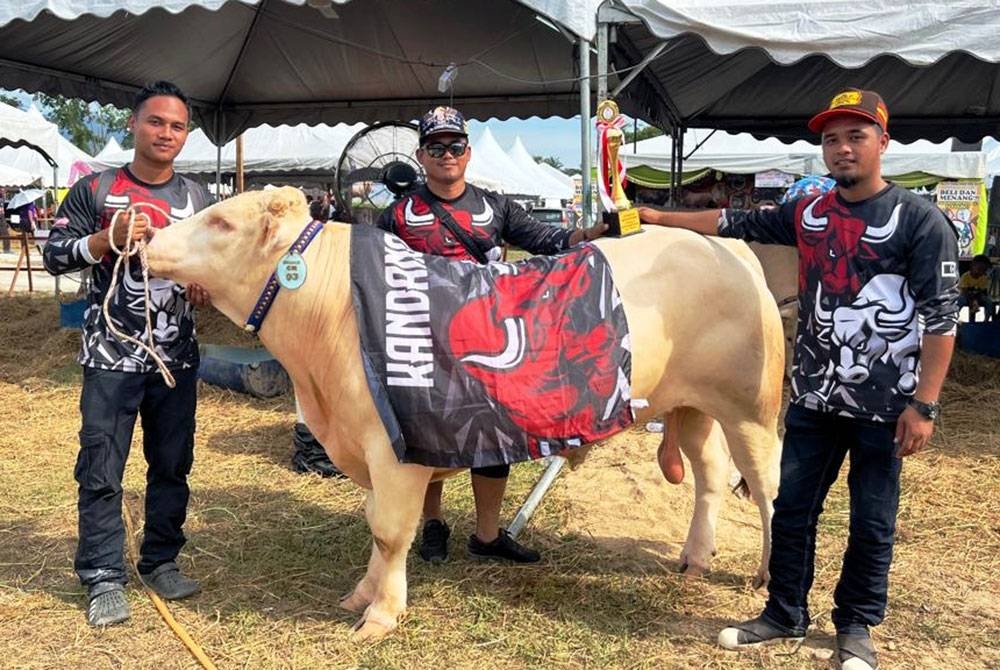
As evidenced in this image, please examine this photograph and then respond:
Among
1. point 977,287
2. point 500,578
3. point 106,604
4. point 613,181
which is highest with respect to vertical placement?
point 613,181

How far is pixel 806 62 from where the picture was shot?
859cm

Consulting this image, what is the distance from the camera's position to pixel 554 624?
3.20 m

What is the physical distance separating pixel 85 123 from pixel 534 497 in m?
67.9

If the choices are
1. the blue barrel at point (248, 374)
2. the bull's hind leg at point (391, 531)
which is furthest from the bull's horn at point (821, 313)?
the blue barrel at point (248, 374)

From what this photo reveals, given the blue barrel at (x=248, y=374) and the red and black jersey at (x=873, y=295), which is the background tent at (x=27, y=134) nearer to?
the blue barrel at (x=248, y=374)

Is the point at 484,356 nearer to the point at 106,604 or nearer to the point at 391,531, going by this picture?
the point at 391,531

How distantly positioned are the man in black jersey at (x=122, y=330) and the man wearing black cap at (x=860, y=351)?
209 cm

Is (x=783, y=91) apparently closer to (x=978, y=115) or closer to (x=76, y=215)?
(x=978, y=115)

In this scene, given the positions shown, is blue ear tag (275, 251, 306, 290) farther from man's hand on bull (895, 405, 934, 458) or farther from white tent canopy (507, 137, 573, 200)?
white tent canopy (507, 137, 573, 200)

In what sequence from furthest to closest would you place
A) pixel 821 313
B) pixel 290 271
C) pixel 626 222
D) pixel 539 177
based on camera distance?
pixel 539 177 < pixel 626 222 < pixel 290 271 < pixel 821 313

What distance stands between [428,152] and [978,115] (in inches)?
346

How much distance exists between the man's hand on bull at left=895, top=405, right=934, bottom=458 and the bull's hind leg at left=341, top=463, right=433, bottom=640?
151 centimetres

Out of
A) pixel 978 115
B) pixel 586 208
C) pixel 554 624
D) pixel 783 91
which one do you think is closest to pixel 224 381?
pixel 586 208

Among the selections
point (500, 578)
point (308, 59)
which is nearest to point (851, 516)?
point (500, 578)
